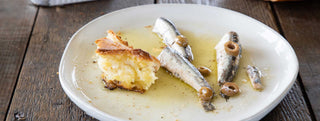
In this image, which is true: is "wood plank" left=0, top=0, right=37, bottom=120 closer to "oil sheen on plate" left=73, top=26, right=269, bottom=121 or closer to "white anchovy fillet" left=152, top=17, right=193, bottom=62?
"oil sheen on plate" left=73, top=26, right=269, bottom=121

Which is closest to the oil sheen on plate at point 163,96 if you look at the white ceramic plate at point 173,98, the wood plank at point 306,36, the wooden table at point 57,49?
the white ceramic plate at point 173,98

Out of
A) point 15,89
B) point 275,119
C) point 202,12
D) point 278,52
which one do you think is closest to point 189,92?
point 275,119

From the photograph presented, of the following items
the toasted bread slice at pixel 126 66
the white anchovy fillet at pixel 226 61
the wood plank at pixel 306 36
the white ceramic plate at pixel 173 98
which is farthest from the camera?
the wood plank at pixel 306 36

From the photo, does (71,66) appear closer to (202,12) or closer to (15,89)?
(15,89)

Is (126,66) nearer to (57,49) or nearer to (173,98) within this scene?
(173,98)

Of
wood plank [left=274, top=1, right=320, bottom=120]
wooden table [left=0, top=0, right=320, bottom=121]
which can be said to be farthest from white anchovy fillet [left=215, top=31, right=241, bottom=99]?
wood plank [left=274, top=1, right=320, bottom=120]

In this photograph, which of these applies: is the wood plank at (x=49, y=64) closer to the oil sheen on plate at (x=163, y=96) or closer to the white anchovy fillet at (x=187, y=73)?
the oil sheen on plate at (x=163, y=96)

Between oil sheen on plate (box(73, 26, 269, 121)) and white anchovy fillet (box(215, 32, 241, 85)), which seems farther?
white anchovy fillet (box(215, 32, 241, 85))
